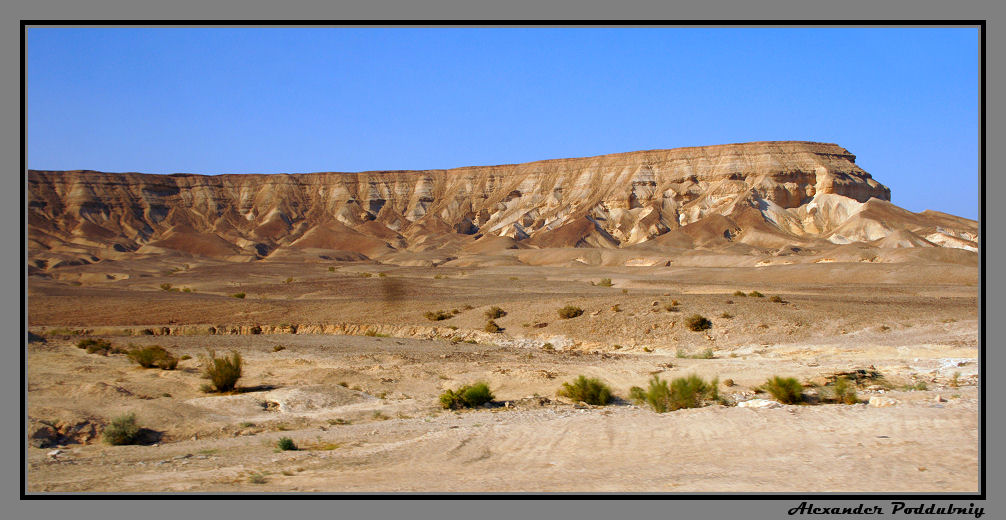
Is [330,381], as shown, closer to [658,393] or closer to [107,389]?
[107,389]

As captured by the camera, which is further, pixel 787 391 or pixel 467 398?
pixel 467 398

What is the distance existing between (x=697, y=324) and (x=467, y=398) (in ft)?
47.9

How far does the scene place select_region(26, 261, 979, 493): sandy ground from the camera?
10.0m

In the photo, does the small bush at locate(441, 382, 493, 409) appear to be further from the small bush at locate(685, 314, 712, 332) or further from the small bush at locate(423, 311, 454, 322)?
A: the small bush at locate(423, 311, 454, 322)

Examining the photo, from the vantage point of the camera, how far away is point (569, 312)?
33438 millimetres

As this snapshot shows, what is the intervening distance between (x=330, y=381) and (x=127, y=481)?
10751 mm

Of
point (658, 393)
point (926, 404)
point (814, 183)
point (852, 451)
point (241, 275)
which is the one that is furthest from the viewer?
point (814, 183)

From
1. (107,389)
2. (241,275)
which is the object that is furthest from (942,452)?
(241,275)

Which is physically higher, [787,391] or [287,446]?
[787,391]

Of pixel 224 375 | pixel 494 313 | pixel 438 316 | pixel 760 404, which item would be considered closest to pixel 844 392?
pixel 760 404

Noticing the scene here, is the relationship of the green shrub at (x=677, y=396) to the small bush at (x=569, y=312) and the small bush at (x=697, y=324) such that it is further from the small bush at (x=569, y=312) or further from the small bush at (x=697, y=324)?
the small bush at (x=569, y=312)

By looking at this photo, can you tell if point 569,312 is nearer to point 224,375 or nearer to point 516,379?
point 516,379

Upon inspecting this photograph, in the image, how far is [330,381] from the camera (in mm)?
20719

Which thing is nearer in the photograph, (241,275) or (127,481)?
(127,481)
